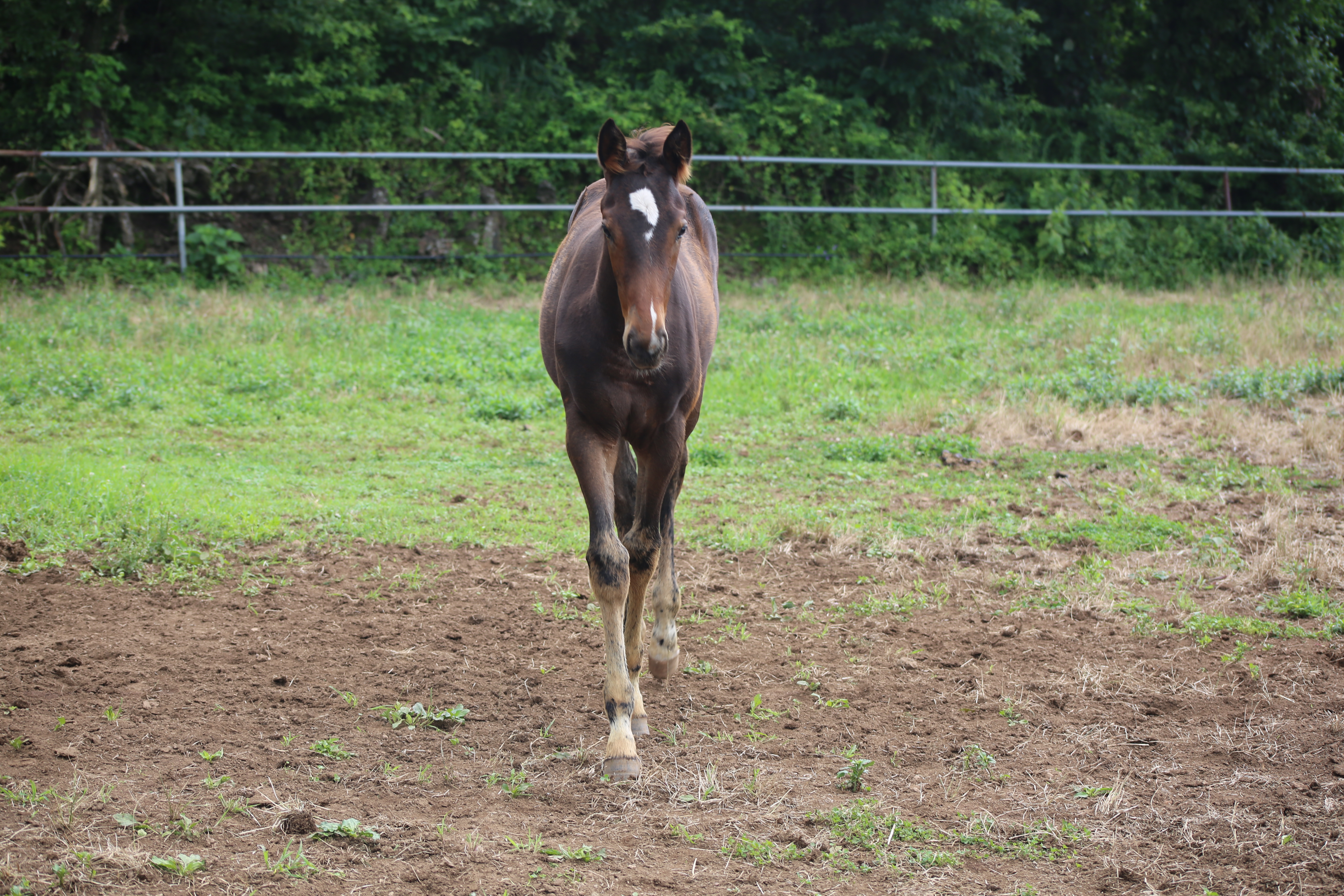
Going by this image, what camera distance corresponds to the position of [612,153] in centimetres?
384

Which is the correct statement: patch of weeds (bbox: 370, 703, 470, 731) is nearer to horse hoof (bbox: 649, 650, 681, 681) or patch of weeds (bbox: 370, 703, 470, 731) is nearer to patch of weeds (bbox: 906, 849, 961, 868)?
horse hoof (bbox: 649, 650, 681, 681)

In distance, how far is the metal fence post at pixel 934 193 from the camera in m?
16.6

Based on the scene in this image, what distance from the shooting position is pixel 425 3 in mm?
17203

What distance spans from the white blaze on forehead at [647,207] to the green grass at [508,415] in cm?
288

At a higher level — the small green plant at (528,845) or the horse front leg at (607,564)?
the horse front leg at (607,564)

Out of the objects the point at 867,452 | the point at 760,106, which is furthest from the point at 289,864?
the point at 760,106

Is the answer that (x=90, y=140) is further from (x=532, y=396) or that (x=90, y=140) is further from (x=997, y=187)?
(x=997, y=187)

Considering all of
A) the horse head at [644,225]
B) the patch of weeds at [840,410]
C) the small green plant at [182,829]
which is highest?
the horse head at [644,225]

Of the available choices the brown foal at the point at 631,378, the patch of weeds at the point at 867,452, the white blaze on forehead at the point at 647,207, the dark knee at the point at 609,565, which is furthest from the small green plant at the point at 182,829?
the patch of weeds at the point at 867,452

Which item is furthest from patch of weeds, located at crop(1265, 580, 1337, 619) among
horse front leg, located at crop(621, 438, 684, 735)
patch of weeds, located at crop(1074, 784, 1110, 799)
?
horse front leg, located at crop(621, 438, 684, 735)

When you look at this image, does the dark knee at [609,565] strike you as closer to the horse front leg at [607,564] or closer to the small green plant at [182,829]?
the horse front leg at [607,564]

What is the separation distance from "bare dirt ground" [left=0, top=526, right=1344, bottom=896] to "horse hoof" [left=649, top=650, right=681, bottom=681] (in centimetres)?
7

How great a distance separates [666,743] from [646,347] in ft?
5.10

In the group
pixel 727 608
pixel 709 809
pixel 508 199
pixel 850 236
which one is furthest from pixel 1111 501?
pixel 508 199
